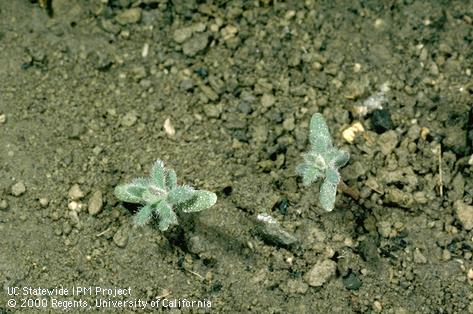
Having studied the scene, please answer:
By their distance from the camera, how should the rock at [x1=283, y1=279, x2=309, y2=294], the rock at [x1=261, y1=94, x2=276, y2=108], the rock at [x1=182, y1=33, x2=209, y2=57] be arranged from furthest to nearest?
the rock at [x1=182, y1=33, x2=209, y2=57]
the rock at [x1=261, y1=94, x2=276, y2=108]
the rock at [x1=283, y1=279, x2=309, y2=294]

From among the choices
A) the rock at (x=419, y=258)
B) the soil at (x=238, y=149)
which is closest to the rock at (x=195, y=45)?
the soil at (x=238, y=149)

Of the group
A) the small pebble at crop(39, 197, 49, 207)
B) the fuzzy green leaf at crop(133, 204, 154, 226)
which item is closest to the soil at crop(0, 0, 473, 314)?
the small pebble at crop(39, 197, 49, 207)

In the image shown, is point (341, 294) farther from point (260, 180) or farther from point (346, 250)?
point (260, 180)

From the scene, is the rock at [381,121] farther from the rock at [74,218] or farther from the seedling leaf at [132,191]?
the rock at [74,218]

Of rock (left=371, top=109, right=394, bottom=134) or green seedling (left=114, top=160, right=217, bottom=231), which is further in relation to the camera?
rock (left=371, top=109, right=394, bottom=134)

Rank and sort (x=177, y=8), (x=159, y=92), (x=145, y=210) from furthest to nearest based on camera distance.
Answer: (x=177, y=8), (x=159, y=92), (x=145, y=210)

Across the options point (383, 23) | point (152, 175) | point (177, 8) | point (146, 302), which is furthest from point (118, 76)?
point (383, 23)

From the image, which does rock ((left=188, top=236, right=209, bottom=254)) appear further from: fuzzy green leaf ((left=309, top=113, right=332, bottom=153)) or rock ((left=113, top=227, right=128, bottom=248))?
fuzzy green leaf ((left=309, top=113, right=332, bottom=153))
